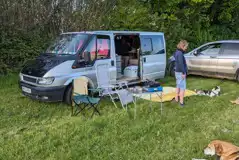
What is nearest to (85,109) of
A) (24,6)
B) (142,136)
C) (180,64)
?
(142,136)

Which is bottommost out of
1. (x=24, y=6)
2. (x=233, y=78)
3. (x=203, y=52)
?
(x=233, y=78)

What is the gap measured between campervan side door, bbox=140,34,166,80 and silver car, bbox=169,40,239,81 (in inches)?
80.9

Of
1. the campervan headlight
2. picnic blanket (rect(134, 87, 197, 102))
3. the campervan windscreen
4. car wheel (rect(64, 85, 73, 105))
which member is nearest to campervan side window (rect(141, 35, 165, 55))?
picnic blanket (rect(134, 87, 197, 102))

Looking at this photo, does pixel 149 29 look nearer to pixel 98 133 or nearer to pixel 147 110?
pixel 147 110

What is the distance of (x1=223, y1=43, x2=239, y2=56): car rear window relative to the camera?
1059 cm

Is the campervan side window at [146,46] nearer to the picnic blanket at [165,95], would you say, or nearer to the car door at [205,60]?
the picnic blanket at [165,95]

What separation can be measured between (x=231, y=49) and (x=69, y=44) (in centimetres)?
623

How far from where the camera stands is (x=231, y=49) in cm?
1077

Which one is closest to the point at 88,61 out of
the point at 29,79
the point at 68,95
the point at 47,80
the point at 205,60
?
the point at 68,95

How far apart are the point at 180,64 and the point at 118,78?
7.08ft

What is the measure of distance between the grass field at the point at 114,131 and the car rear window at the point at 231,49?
362 cm

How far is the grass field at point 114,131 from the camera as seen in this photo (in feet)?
15.0

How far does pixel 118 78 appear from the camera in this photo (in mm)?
8648

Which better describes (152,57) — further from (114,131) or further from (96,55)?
(114,131)
